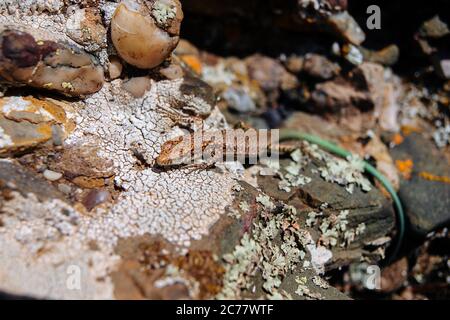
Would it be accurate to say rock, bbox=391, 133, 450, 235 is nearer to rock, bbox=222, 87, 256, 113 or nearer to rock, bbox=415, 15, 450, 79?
rock, bbox=415, 15, 450, 79

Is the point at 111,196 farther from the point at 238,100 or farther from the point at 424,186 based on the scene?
the point at 424,186

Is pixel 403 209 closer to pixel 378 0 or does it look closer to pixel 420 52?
pixel 420 52

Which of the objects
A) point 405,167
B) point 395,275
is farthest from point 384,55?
point 395,275

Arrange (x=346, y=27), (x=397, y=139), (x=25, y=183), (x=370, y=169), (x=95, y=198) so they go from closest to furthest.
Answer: (x=25, y=183)
(x=95, y=198)
(x=370, y=169)
(x=346, y=27)
(x=397, y=139)

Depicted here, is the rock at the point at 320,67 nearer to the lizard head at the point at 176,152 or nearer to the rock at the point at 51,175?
the lizard head at the point at 176,152

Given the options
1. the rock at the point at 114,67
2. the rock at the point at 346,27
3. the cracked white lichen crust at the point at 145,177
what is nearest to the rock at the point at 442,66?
the rock at the point at 346,27

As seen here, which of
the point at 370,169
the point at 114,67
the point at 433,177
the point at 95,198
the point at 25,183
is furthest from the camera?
the point at 433,177
